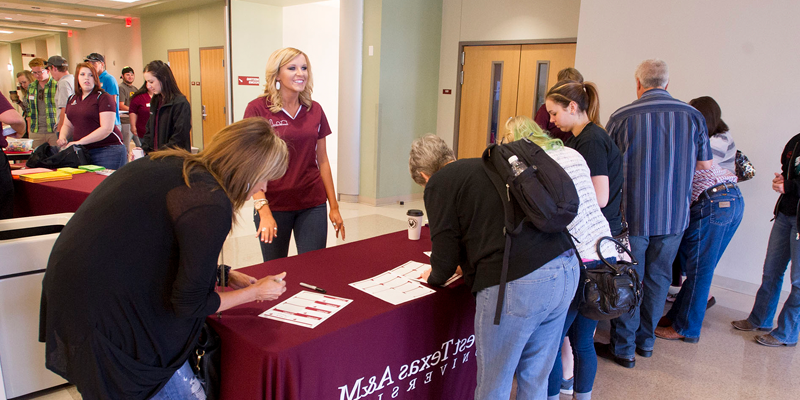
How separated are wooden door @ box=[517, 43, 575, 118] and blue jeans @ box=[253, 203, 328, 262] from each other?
4114 mm

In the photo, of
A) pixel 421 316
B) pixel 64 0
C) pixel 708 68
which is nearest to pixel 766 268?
pixel 708 68

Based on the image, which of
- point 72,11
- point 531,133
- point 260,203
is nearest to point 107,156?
point 260,203

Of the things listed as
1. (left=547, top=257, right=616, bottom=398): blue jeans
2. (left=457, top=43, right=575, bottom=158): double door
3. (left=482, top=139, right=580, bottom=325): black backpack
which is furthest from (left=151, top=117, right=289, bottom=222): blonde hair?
(left=457, top=43, right=575, bottom=158): double door

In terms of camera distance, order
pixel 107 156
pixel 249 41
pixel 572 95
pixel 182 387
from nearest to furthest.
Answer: pixel 182 387, pixel 572 95, pixel 107 156, pixel 249 41

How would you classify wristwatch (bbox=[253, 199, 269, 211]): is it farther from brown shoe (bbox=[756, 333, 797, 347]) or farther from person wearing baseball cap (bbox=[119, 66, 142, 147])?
person wearing baseball cap (bbox=[119, 66, 142, 147])

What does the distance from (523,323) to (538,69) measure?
4934 millimetres

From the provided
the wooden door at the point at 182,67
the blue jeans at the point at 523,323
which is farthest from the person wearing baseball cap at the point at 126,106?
the blue jeans at the point at 523,323

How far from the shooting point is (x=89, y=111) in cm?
387

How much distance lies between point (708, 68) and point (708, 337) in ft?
6.67

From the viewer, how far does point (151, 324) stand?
1.25 meters

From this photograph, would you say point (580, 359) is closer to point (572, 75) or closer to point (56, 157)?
point (572, 75)

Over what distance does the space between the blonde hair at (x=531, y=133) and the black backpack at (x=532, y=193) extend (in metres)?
0.27

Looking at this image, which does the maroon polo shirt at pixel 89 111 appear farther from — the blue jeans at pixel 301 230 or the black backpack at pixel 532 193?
the black backpack at pixel 532 193

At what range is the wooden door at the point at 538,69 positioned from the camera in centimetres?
570
